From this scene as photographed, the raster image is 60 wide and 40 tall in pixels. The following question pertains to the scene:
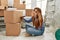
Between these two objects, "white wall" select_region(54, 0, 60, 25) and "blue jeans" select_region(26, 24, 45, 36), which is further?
"white wall" select_region(54, 0, 60, 25)

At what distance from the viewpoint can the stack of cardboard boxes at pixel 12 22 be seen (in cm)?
324

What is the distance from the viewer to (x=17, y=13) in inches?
131

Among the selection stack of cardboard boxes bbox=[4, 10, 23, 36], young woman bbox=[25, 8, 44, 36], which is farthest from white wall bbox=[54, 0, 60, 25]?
stack of cardboard boxes bbox=[4, 10, 23, 36]

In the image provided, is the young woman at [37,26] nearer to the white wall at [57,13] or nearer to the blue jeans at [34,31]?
the blue jeans at [34,31]

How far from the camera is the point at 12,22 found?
128 inches

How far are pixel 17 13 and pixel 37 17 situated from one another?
483mm

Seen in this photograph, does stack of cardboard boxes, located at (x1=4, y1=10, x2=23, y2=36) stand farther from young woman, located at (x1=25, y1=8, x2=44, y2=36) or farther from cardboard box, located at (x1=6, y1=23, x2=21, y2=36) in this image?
young woman, located at (x1=25, y1=8, x2=44, y2=36)

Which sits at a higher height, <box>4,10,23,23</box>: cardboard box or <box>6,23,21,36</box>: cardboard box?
<box>4,10,23,23</box>: cardboard box

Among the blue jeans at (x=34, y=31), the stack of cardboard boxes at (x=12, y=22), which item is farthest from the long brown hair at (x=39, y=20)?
the stack of cardboard boxes at (x=12, y=22)

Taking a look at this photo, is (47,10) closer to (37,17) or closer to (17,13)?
(37,17)

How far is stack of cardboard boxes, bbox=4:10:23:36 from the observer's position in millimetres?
3236

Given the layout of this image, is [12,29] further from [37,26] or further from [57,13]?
[57,13]

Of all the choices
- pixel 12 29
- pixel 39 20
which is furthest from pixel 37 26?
pixel 12 29

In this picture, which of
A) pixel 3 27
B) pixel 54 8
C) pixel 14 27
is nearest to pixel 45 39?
pixel 14 27
